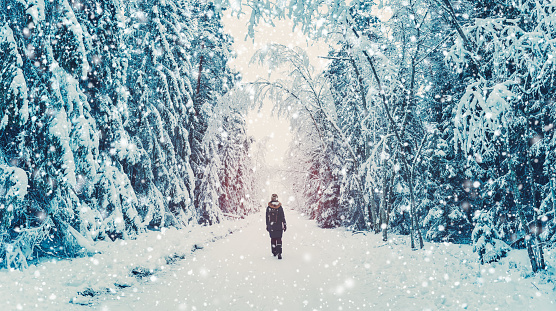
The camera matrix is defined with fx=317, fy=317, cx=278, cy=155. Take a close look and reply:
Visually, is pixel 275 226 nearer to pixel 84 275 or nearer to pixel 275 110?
pixel 275 110

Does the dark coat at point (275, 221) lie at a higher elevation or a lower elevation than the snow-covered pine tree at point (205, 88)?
lower

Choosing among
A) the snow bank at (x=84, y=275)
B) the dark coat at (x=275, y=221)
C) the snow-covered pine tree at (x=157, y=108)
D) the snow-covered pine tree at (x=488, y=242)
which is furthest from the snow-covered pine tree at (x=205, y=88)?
the snow-covered pine tree at (x=488, y=242)

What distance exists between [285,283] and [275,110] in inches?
292

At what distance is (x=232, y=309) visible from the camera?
533 cm

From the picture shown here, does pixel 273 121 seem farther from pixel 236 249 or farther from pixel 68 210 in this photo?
pixel 68 210

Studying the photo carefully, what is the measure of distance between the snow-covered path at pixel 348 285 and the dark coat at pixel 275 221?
0.84m

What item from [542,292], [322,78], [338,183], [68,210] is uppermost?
[322,78]

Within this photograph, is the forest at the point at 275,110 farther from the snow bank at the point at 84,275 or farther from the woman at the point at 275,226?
the woman at the point at 275,226

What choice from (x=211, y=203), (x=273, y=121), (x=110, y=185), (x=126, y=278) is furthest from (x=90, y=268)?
(x=211, y=203)

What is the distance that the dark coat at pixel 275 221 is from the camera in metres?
10.2

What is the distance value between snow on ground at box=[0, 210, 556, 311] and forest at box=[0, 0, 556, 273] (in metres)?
0.89

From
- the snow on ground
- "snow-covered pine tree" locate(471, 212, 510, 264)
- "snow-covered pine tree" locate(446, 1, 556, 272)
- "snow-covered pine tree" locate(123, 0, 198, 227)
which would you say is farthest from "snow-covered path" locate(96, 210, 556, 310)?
"snow-covered pine tree" locate(123, 0, 198, 227)

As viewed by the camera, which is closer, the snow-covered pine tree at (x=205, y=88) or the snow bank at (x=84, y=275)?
the snow bank at (x=84, y=275)

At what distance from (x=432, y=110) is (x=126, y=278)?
14741 mm
